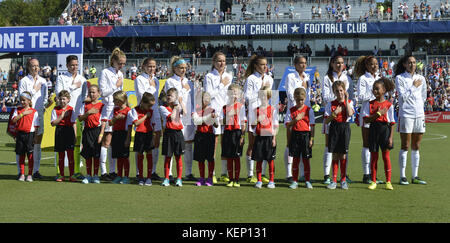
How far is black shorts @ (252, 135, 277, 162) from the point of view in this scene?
370 inches

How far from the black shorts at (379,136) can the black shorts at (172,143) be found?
3.31m

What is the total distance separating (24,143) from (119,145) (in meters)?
1.84

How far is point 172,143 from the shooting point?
9703mm

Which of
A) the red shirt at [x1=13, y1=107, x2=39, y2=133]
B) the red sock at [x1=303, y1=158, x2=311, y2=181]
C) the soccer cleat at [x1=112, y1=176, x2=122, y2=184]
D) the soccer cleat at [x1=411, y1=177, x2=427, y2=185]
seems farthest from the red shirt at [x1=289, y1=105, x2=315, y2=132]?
the red shirt at [x1=13, y1=107, x2=39, y2=133]

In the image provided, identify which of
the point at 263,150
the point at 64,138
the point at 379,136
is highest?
the point at 379,136

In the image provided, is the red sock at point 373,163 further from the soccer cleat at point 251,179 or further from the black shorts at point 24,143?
the black shorts at point 24,143

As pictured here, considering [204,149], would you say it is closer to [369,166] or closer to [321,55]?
[369,166]

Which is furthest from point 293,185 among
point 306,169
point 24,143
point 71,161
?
point 24,143

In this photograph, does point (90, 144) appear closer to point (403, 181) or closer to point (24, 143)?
point (24, 143)

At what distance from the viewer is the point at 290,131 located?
980 cm

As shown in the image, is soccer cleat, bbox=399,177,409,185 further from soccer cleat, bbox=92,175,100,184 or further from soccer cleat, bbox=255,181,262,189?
soccer cleat, bbox=92,175,100,184

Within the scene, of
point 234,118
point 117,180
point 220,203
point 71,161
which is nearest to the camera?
point 220,203

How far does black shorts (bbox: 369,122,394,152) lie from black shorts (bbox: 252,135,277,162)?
170cm
